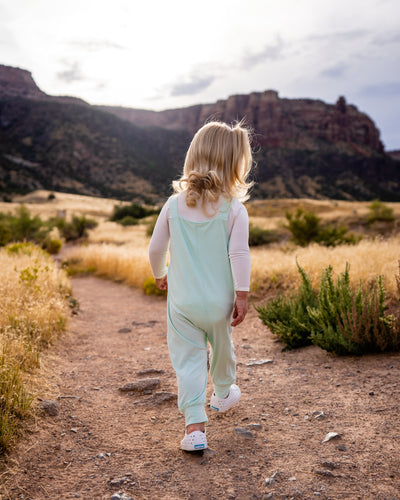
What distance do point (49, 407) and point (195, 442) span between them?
130 centimetres

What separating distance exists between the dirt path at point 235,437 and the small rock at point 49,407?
0.06m

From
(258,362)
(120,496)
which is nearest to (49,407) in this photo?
(120,496)

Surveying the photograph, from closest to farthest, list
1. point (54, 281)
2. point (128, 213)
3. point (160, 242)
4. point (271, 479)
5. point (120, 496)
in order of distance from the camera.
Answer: point (120, 496) → point (271, 479) → point (160, 242) → point (54, 281) → point (128, 213)

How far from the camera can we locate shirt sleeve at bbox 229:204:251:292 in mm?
2551

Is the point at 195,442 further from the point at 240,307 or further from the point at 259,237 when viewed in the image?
the point at 259,237

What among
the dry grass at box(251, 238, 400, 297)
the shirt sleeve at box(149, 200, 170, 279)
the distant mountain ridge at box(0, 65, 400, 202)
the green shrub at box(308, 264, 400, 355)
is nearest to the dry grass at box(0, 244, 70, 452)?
the shirt sleeve at box(149, 200, 170, 279)

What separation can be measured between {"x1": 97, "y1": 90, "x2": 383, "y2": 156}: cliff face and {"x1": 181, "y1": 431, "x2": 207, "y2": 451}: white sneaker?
110 meters

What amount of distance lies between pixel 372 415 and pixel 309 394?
0.64m

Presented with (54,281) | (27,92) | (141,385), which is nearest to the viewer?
(141,385)

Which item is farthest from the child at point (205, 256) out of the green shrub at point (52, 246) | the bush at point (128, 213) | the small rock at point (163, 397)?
the bush at point (128, 213)

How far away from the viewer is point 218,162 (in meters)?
2.63

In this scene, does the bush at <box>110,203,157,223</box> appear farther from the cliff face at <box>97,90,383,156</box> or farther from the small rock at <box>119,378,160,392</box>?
the cliff face at <box>97,90,383,156</box>

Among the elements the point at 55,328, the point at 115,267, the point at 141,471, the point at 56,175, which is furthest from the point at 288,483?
the point at 56,175

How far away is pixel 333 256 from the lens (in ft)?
23.6
